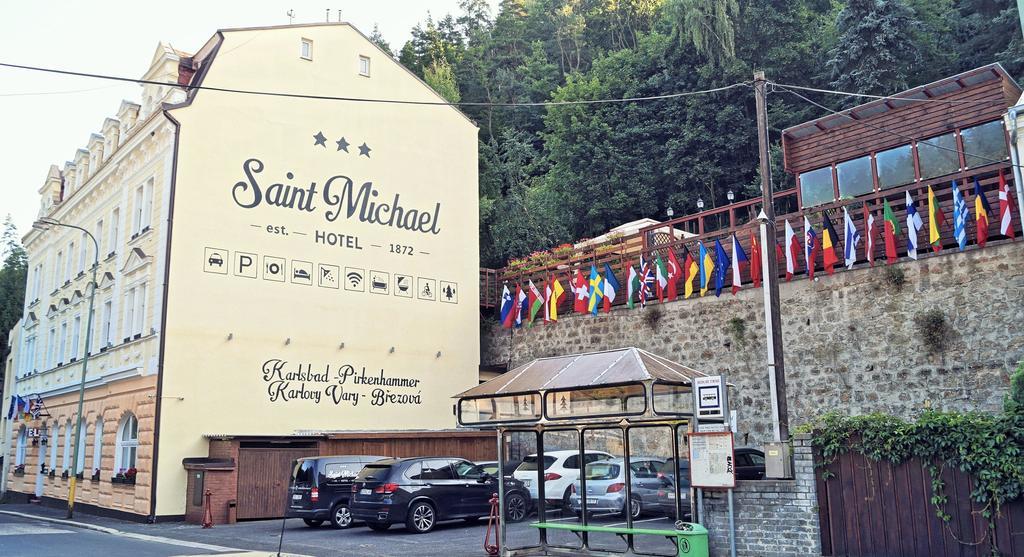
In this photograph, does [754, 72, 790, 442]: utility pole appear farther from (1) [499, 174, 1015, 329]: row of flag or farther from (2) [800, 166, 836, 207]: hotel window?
(2) [800, 166, 836, 207]: hotel window

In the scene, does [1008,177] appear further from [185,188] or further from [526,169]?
[526,169]

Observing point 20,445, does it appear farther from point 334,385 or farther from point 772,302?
point 772,302

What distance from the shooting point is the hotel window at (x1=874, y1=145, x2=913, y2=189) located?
21.0 m

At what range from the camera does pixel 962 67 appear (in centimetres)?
3419

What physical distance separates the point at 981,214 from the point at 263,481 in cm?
1845

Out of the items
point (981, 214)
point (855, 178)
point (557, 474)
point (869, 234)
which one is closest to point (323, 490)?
point (557, 474)

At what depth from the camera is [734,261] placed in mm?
22078

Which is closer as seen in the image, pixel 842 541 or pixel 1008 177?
pixel 842 541

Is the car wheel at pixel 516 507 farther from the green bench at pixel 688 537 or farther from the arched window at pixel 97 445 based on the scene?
the arched window at pixel 97 445

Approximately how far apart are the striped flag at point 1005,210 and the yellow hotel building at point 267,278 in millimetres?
15338

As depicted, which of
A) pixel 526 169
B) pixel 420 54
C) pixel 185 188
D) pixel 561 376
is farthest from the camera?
pixel 420 54

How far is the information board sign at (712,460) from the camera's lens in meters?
11.8

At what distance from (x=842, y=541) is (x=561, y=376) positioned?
4.47 metres

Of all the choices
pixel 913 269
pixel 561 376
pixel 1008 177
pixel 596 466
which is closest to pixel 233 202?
pixel 596 466
